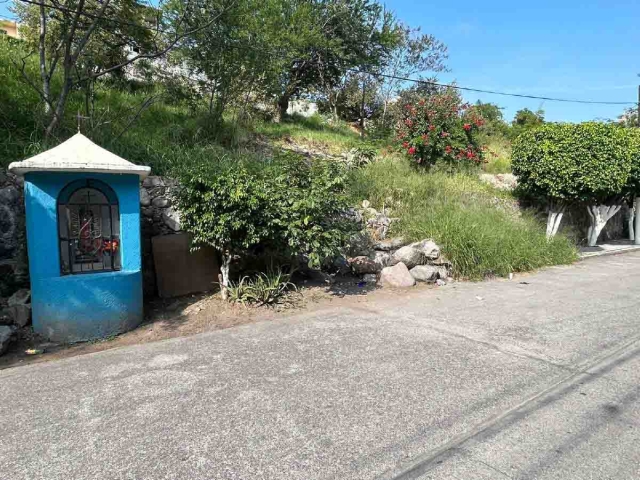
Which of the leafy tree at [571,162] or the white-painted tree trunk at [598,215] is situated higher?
the leafy tree at [571,162]

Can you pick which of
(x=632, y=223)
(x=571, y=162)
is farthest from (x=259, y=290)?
(x=632, y=223)

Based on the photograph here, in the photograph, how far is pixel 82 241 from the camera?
4930 millimetres

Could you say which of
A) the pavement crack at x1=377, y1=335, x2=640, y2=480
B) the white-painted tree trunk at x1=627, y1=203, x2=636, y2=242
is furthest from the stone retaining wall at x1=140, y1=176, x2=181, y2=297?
the white-painted tree trunk at x1=627, y1=203, x2=636, y2=242

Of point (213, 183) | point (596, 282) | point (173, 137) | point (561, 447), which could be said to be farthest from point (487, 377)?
point (173, 137)

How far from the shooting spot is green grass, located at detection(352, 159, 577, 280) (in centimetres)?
820

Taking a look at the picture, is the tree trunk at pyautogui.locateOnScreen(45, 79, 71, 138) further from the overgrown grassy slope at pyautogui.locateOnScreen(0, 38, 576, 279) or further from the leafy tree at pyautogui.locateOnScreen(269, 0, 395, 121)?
the leafy tree at pyautogui.locateOnScreen(269, 0, 395, 121)

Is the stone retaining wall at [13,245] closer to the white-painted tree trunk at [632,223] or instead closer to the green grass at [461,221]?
the green grass at [461,221]

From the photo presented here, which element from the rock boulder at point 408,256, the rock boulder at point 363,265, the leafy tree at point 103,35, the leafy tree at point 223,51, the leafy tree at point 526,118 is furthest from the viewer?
the leafy tree at point 526,118

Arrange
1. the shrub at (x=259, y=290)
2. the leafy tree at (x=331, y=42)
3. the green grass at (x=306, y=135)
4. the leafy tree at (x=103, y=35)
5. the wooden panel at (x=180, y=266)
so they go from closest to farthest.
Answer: the shrub at (x=259, y=290) → the wooden panel at (x=180, y=266) → the leafy tree at (x=103, y=35) → the green grass at (x=306, y=135) → the leafy tree at (x=331, y=42)

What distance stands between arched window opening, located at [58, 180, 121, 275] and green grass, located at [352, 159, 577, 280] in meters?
4.53

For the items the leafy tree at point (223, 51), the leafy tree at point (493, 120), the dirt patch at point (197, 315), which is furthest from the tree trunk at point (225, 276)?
the leafy tree at point (493, 120)

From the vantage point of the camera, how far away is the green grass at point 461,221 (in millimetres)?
8195

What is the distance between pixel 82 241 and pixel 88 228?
160mm

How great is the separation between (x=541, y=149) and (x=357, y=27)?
28.7ft
